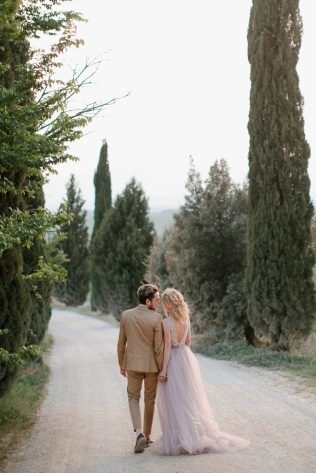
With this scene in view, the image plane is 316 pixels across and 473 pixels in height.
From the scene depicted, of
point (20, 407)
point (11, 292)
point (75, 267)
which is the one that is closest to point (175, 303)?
point (11, 292)

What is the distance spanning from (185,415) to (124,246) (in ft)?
73.9

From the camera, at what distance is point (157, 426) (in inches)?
343

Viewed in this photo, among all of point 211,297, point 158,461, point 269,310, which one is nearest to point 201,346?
point 211,297

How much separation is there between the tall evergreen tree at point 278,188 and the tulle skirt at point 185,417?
7.76 m

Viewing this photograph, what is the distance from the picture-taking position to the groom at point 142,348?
7336 mm

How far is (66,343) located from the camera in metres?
20.9

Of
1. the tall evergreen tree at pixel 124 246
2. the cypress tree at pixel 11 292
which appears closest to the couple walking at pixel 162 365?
the cypress tree at pixel 11 292

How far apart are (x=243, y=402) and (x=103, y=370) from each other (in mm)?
5052

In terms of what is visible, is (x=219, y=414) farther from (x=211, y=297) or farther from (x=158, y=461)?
(x=211, y=297)

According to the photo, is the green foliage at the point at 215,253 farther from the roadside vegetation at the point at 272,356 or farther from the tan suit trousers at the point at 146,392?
the tan suit trousers at the point at 146,392

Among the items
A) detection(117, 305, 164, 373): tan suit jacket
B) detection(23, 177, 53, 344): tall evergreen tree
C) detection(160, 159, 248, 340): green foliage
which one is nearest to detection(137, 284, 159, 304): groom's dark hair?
detection(117, 305, 164, 373): tan suit jacket

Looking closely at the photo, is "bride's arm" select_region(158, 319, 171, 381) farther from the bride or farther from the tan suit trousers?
the tan suit trousers

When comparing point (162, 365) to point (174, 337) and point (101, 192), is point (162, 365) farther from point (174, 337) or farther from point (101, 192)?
point (101, 192)

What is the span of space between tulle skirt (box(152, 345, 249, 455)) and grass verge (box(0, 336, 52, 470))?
184cm
